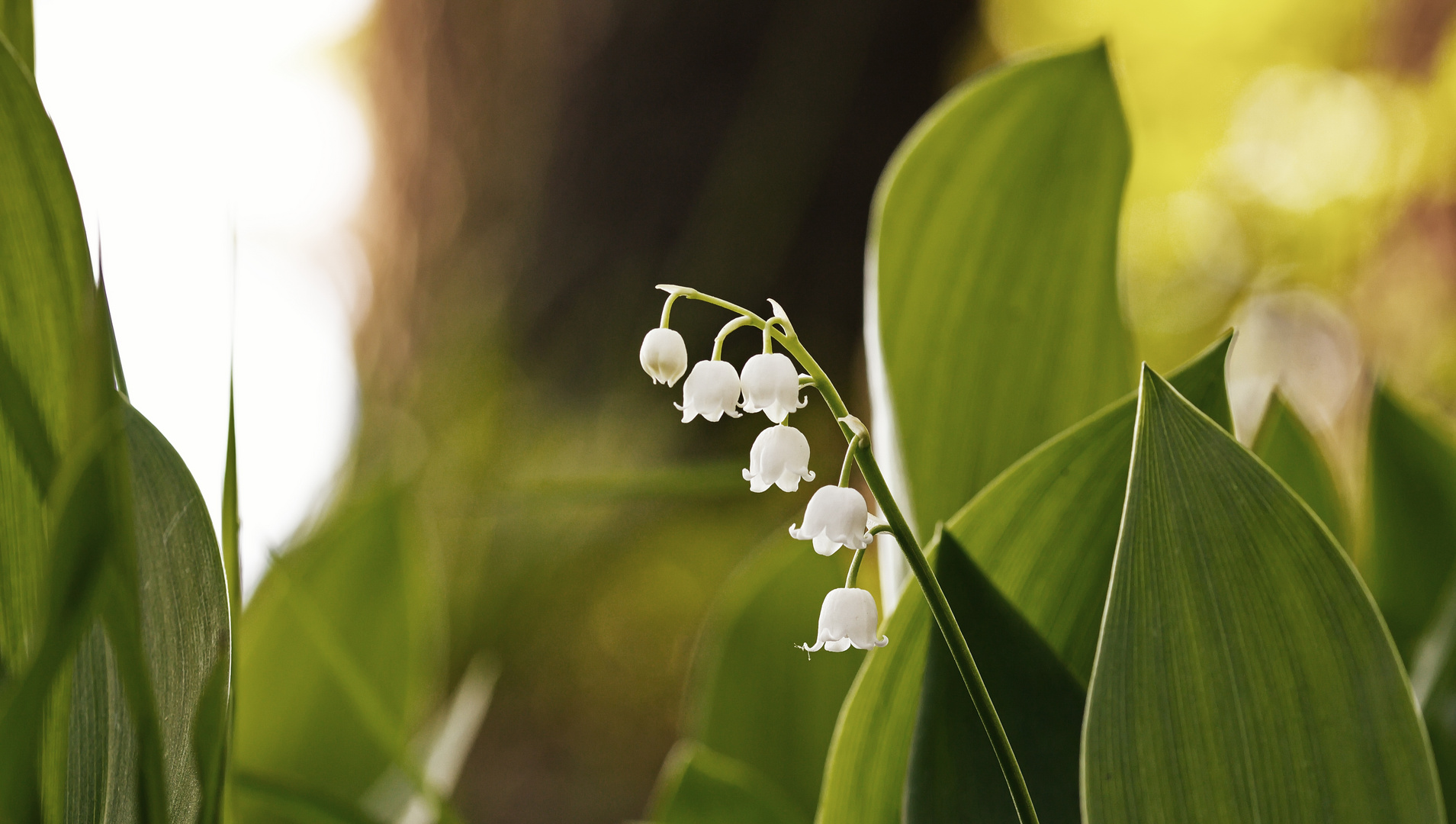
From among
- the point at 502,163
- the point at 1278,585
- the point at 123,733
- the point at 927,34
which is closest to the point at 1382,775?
the point at 1278,585

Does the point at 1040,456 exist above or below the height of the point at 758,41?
below

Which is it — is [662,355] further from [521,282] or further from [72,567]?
[521,282]

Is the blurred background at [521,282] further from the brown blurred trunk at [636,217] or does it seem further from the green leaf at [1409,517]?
the green leaf at [1409,517]

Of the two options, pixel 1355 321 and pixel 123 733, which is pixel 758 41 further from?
pixel 1355 321

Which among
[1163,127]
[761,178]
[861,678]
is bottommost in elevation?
[861,678]

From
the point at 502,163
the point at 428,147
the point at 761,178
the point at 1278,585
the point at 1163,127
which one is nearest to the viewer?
the point at 1278,585

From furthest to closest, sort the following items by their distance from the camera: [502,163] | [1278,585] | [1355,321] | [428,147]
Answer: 1. [1355,321]
2. [428,147]
3. [502,163]
4. [1278,585]

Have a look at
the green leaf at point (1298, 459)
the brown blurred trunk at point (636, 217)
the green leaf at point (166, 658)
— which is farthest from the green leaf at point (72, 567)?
the brown blurred trunk at point (636, 217)

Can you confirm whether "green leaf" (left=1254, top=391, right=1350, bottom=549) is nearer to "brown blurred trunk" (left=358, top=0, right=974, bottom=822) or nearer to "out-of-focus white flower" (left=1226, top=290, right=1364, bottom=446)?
"brown blurred trunk" (left=358, top=0, right=974, bottom=822)
